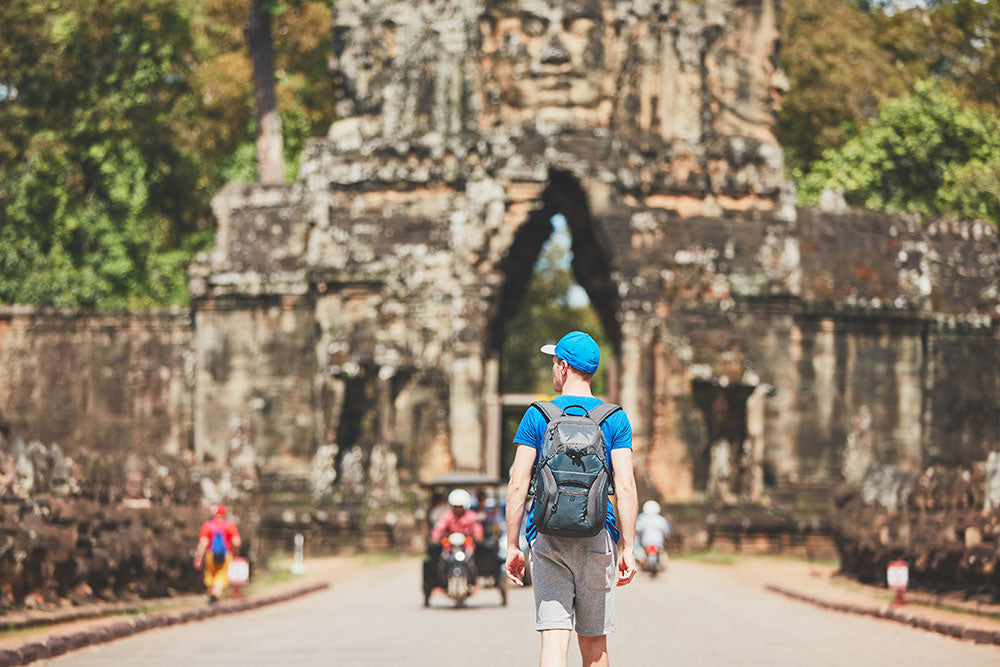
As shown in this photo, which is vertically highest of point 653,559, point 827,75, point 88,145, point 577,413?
point 827,75

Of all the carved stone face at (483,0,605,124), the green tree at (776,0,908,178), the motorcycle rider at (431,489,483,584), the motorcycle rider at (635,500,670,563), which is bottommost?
the motorcycle rider at (635,500,670,563)

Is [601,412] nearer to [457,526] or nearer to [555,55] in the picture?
[457,526]

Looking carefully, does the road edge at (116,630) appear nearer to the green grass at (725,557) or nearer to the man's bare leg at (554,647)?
the man's bare leg at (554,647)

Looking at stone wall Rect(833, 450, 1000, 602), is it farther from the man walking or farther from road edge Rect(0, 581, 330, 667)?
the man walking

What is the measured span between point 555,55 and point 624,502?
2428 centimetres

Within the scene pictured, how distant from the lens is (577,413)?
7.59 metres

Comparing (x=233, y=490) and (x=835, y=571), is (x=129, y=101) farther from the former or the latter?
(x=835, y=571)

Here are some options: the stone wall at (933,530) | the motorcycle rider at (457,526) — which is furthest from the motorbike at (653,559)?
the motorcycle rider at (457,526)

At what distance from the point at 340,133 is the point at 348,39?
1.87 meters

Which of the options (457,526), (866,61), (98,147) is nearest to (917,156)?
(866,61)

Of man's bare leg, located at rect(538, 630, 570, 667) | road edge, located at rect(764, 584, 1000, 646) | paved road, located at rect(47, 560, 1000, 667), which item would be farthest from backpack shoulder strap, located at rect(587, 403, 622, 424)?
road edge, located at rect(764, 584, 1000, 646)

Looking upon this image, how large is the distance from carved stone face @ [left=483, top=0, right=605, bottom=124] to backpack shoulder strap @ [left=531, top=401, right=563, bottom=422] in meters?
24.1

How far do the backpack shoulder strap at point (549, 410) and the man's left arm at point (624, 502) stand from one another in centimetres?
32

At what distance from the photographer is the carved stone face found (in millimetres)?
31188
